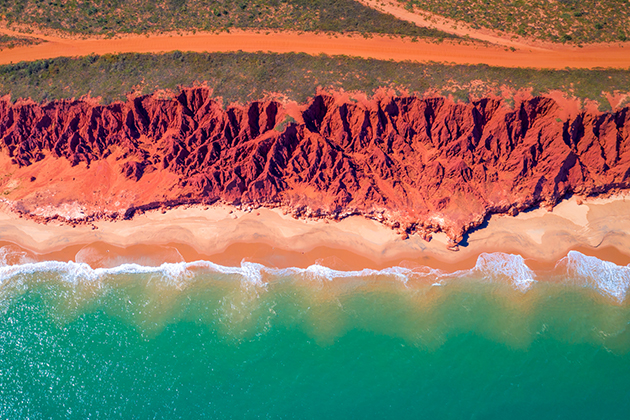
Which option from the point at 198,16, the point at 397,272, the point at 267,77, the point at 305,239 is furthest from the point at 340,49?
the point at 397,272

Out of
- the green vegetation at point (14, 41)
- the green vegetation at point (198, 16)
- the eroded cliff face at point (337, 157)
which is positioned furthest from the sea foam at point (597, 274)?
the green vegetation at point (14, 41)

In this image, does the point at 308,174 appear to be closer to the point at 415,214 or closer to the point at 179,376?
the point at 415,214

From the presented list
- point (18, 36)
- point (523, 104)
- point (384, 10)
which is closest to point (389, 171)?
point (523, 104)

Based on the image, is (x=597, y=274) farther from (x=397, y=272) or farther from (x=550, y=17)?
(x=550, y=17)

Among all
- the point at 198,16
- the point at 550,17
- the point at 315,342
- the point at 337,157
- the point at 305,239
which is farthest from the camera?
the point at 198,16

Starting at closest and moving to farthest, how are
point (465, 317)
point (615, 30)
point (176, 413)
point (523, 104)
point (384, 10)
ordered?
point (176, 413)
point (465, 317)
point (523, 104)
point (615, 30)
point (384, 10)
